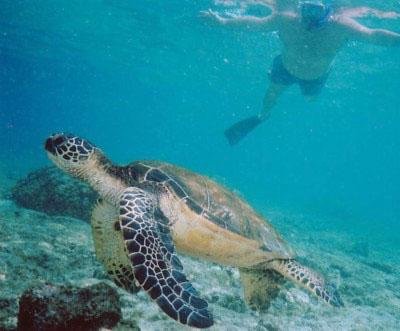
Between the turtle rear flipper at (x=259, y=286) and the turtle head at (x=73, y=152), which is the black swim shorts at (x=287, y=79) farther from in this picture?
the turtle head at (x=73, y=152)

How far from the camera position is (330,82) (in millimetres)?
28891

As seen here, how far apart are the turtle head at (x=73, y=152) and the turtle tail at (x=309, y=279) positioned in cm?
256

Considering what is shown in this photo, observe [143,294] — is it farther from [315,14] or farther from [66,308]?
[315,14]

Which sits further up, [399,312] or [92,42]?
[92,42]

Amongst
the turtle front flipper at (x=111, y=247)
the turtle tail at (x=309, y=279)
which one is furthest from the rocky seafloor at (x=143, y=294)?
the turtle tail at (x=309, y=279)

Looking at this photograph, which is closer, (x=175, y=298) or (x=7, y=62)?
(x=175, y=298)

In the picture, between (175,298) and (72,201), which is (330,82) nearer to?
(72,201)

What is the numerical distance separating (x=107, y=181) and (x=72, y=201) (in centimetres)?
448

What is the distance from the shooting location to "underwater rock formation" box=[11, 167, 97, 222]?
807cm

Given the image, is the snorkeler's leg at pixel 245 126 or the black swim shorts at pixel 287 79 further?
the snorkeler's leg at pixel 245 126

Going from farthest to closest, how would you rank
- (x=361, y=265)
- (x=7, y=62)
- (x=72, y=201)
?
1. (x=7, y=62)
2. (x=361, y=265)
3. (x=72, y=201)

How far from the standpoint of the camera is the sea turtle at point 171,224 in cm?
304

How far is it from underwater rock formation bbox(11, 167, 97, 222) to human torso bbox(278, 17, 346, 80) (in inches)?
324

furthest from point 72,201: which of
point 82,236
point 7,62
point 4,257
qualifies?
point 7,62
